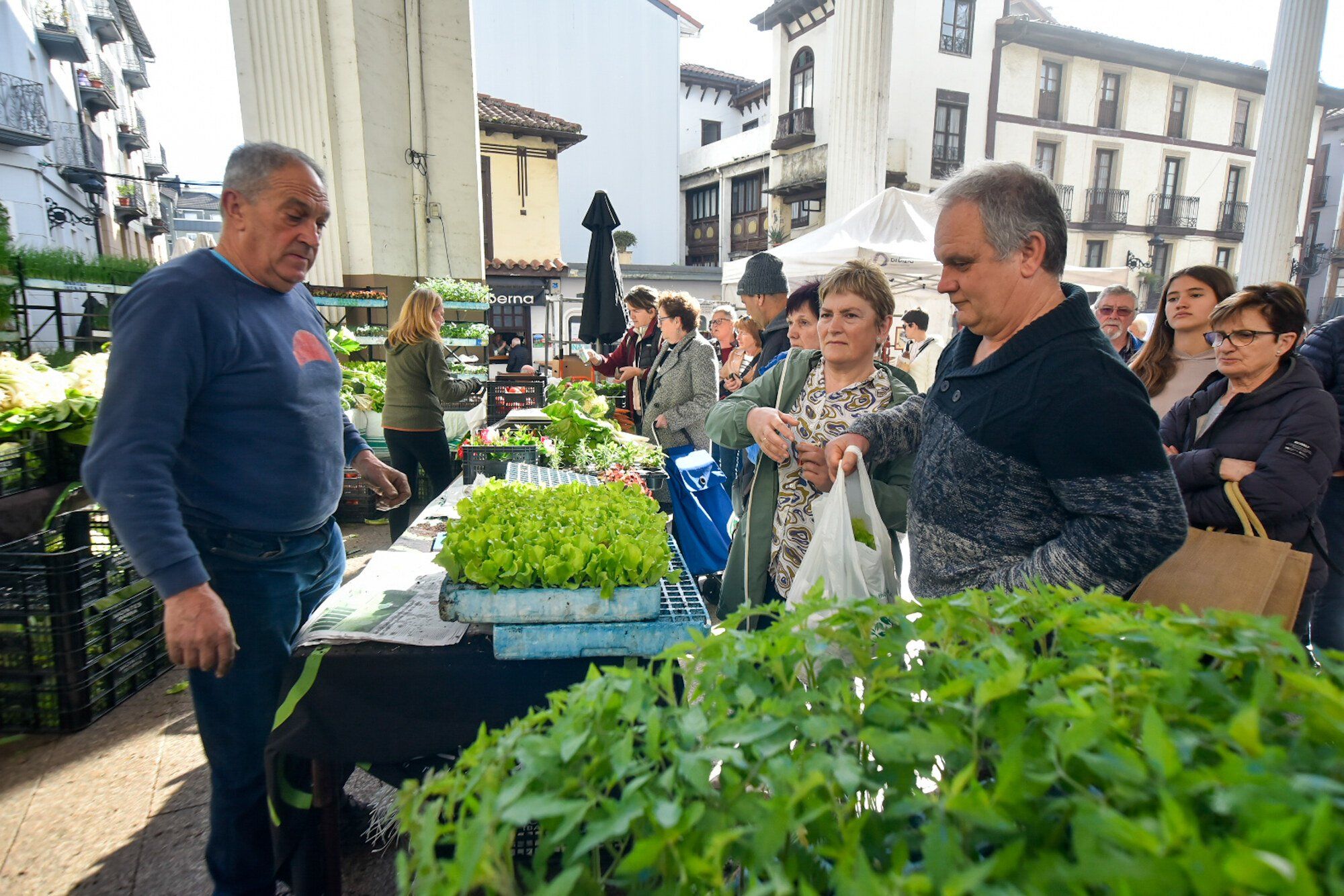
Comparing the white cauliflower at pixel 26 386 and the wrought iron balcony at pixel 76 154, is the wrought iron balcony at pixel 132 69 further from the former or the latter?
the white cauliflower at pixel 26 386

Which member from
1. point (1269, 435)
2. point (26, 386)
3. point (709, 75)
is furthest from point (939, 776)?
point (709, 75)

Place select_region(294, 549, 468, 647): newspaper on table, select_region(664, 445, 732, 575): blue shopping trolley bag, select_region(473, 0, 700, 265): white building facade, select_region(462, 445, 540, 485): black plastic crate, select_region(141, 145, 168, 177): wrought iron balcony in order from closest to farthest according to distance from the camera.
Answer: select_region(294, 549, 468, 647): newspaper on table → select_region(462, 445, 540, 485): black plastic crate → select_region(664, 445, 732, 575): blue shopping trolley bag → select_region(473, 0, 700, 265): white building facade → select_region(141, 145, 168, 177): wrought iron balcony

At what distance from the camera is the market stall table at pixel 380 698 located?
5.75 feet

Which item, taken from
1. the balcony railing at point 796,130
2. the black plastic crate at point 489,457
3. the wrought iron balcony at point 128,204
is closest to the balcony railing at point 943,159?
the balcony railing at point 796,130

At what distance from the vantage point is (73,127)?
21.4m

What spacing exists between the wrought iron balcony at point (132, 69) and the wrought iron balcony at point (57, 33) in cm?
1159

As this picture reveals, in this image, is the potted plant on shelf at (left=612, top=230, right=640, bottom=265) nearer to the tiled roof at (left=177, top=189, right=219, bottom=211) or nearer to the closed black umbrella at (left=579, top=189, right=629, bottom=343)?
the closed black umbrella at (left=579, top=189, right=629, bottom=343)

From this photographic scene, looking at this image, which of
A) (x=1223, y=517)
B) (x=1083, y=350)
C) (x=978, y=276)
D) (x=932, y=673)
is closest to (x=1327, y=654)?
(x=932, y=673)

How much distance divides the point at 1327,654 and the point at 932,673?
0.43 metres

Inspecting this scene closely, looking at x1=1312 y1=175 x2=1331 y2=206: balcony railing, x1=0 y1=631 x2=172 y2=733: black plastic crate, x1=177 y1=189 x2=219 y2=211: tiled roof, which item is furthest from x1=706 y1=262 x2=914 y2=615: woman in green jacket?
x1=177 y1=189 x2=219 y2=211: tiled roof

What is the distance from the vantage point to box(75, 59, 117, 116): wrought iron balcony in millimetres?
22266

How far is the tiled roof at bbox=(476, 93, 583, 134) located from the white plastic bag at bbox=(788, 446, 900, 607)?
18499 mm

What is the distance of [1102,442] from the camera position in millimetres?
1409

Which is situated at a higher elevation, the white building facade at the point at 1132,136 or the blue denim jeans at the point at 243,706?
the white building facade at the point at 1132,136
